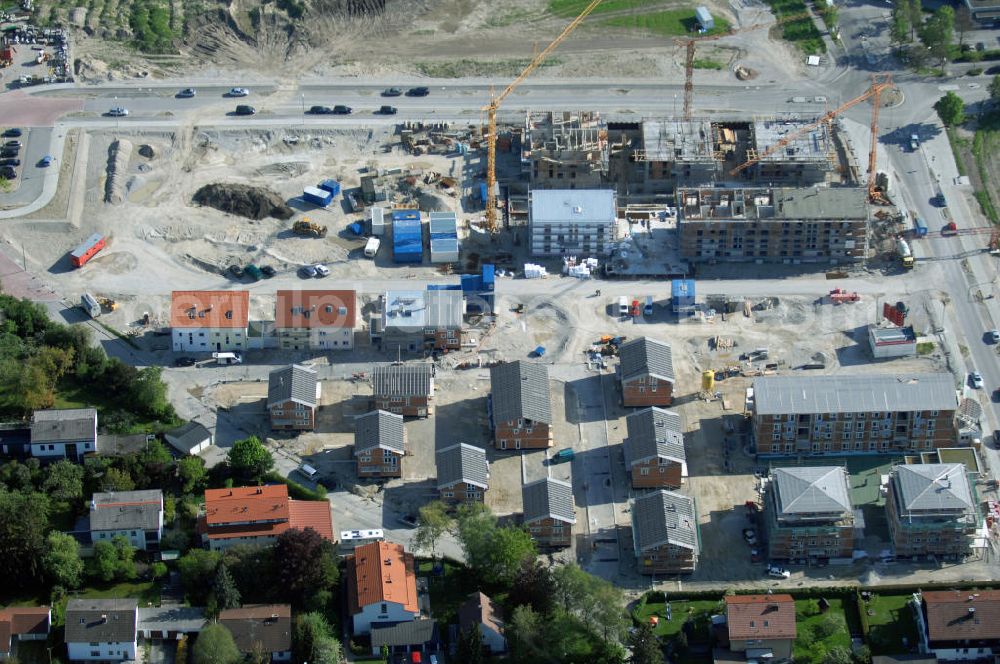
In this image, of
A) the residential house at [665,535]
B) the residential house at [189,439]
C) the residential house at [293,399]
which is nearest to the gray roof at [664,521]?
the residential house at [665,535]

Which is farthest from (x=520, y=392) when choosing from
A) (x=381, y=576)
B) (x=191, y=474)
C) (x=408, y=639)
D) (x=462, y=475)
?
(x=191, y=474)

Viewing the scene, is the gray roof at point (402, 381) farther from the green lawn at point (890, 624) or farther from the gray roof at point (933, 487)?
the green lawn at point (890, 624)

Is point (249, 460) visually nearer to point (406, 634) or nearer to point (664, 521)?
point (406, 634)

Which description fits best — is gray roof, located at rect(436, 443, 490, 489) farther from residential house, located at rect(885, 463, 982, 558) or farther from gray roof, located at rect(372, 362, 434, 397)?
residential house, located at rect(885, 463, 982, 558)

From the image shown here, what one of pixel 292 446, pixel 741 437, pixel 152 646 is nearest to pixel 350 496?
pixel 292 446

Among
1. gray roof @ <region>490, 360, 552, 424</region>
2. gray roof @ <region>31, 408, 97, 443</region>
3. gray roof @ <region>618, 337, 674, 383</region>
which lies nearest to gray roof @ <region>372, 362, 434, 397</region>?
gray roof @ <region>490, 360, 552, 424</region>

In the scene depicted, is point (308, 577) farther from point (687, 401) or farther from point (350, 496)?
point (687, 401)
